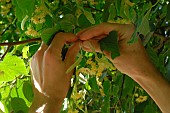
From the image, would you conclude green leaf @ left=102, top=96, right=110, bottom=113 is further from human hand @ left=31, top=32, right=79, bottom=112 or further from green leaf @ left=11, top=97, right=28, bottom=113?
human hand @ left=31, top=32, right=79, bottom=112

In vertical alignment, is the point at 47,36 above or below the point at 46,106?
above

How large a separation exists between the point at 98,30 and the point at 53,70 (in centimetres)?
13

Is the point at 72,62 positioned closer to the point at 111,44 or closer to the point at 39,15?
the point at 111,44

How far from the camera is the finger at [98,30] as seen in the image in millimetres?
892

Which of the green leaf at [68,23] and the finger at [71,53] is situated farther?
the green leaf at [68,23]

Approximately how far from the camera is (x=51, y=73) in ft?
2.83

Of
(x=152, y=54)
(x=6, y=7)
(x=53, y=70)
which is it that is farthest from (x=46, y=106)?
(x=6, y=7)

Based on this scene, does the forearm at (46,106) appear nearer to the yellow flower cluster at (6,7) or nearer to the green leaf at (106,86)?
the green leaf at (106,86)

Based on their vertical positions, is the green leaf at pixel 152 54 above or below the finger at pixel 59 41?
below

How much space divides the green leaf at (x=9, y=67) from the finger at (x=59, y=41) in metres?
0.30

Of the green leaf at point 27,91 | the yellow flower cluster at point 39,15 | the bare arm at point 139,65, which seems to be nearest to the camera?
the bare arm at point 139,65

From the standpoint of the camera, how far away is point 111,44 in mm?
948

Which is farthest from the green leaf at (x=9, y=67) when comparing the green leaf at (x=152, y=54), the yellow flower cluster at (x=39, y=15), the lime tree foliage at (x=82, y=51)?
the green leaf at (x=152, y=54)

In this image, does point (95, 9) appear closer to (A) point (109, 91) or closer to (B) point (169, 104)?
(A) point (109, 91)
